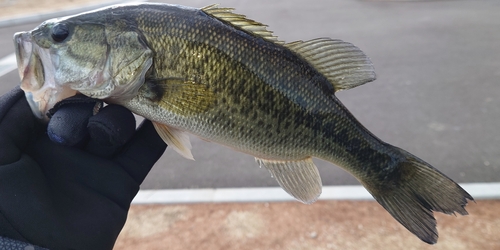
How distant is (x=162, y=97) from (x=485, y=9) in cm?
1275

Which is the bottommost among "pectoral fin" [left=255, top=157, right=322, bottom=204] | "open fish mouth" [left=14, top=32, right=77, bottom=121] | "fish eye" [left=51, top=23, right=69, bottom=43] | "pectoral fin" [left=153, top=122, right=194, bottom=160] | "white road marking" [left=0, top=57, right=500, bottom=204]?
"white road marking" [left=0, top=57, right=500, bottom=204]

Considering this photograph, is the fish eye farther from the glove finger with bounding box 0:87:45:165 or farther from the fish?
the glove finger with bounding box 0:87:45:165

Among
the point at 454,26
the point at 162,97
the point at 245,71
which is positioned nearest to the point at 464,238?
the point at 245,71

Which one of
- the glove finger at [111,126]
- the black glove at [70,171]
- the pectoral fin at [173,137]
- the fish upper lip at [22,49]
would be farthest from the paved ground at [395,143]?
the fish upper lip at [22,49]

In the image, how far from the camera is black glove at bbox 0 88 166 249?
1.70 meters

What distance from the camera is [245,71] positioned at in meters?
1.78

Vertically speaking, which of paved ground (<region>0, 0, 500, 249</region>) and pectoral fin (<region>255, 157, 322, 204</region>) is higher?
pectoral fin (<region>255, 157, 322, 204</region>)

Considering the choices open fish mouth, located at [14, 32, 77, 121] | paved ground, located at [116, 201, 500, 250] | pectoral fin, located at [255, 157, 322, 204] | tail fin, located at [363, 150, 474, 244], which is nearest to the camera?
open fish mouth, located at [14, 32, 77, 121]

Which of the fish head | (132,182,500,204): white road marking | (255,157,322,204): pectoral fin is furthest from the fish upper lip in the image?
(132,182,500,204): white road marking

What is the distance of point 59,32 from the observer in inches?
69.1

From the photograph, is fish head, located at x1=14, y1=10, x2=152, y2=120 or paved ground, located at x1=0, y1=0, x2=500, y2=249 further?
paved ground, located at x1=0, y1=0, x2=500, y2=249

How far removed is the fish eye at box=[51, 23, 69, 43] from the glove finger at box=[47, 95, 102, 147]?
27cm

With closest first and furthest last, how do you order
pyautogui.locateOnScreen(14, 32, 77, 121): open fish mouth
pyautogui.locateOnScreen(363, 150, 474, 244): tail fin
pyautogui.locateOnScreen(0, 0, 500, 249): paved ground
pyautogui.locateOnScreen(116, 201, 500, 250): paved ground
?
pyautogui.locateOnScreen(14, 32, 77, 121): open fish mouth < pyautogui.locateOnScreen(363, 150, 474, 244): tail fin < pyautogui.locateOnScreen(116, 201, 500, 250): paved ground < pyautogui.locateOnScreen(0, 0, 500, 249): paved ground

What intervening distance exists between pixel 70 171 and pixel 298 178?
1.18 meters
